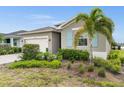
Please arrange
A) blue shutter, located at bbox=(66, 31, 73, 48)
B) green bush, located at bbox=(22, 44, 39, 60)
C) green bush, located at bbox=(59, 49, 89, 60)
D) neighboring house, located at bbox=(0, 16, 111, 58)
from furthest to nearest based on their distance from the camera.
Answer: blue shutter, located at bbox=(66, 31, 73, 48)
neighboring house, located at bbox=(0, 16, 111, 58)
green bush, located at bbox=(59, 49, 89, 60)
green bush, located at bbox=(22, 44, 39, 60)

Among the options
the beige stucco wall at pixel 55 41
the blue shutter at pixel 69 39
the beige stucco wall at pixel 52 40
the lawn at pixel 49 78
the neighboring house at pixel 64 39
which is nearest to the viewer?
the lawn at pixel 49 78

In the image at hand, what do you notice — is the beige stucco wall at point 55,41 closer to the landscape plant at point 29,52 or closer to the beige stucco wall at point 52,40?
the beige stucco wall at point 52,40

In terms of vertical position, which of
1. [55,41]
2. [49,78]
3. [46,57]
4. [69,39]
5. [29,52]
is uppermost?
[69,39]

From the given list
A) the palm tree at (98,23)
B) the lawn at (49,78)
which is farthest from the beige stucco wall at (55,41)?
the lawn at (49,78)

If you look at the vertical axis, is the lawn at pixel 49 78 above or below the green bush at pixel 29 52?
below

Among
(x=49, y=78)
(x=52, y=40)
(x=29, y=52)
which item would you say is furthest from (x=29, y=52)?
(x=52, y=40)

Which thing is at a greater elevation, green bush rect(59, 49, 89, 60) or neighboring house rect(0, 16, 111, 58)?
neighboring house rect(0, 16, 111, 58)

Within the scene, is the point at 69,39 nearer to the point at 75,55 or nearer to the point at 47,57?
the point at 75,55

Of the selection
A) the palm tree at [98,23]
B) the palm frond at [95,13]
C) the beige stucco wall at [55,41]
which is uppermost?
the palm frond at [95,13]

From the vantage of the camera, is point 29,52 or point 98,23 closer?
point 98,23

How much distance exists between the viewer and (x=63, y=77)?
11234 mm

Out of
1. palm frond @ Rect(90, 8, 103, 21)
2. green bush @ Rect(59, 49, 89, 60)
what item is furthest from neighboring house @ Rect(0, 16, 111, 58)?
palm frond @ Rect(90, 8, 103, 21)

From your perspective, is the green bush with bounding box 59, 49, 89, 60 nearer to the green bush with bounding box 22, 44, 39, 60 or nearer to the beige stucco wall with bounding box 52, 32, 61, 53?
the green bush with bounding box 22, 44, 39, 60
